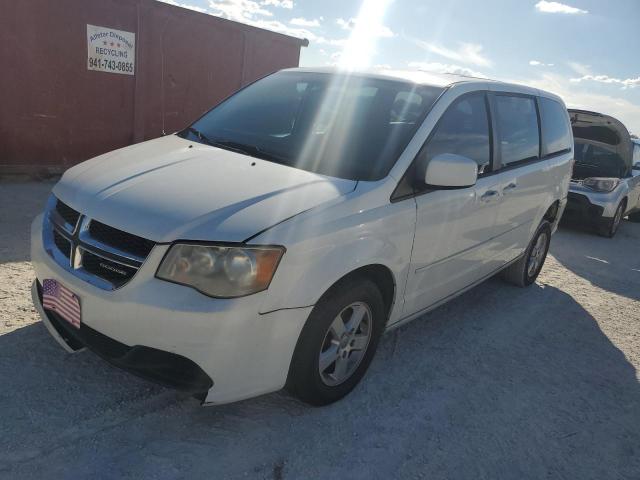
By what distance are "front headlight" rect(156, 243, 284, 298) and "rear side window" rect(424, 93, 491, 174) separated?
49.9 inches

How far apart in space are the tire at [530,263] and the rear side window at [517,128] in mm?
918

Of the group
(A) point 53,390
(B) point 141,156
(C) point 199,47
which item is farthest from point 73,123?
(A) point 53,390

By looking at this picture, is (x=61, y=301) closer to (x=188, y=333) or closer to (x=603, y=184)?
(x=188, y=333)

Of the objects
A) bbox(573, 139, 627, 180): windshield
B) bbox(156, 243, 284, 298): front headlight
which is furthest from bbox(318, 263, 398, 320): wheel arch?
bbox(573, 139, 627, 180): windshield

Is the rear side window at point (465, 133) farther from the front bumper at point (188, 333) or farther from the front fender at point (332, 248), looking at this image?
the front bumper at point (188, 333)

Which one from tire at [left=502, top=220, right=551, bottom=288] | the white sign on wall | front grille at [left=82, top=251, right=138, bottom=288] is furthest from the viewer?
the white sign on wall

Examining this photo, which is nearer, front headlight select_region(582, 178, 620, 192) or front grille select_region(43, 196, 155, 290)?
front grille select_region(43, 196, 155, 290)

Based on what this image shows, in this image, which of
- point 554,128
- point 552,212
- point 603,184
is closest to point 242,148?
point 554,128

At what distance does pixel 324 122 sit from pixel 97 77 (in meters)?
5.95

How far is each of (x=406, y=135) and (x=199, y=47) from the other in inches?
280

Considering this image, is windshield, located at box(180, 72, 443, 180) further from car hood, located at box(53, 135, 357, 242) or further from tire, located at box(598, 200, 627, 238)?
tire, located at box(598, 200, 627, 238)

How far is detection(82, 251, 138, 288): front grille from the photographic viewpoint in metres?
2.20

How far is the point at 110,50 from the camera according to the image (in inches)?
307

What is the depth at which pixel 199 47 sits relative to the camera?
8.95 m
